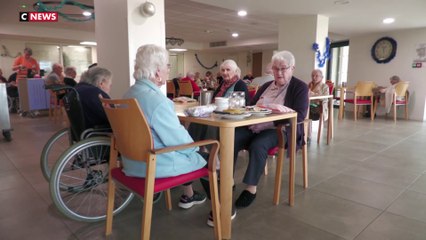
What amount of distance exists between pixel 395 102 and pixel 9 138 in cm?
717

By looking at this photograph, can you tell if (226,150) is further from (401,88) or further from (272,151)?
(401,88)

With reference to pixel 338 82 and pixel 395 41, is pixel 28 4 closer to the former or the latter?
pixel 395 41

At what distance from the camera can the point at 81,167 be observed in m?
1.89

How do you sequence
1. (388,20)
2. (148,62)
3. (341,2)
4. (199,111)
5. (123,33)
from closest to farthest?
(148,62)
(199,111)
(123,33)
(341,2)
(388,20)

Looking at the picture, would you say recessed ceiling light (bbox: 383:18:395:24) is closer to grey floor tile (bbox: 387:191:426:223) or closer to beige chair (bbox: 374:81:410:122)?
beige chair (bbox: 374:81:410:122)

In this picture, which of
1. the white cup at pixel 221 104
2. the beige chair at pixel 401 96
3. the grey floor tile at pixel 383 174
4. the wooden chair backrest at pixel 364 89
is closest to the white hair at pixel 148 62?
the white cup at pixel 221 104

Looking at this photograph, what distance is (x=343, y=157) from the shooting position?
326 centimetres

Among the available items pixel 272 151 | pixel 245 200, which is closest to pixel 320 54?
pixel 272 151

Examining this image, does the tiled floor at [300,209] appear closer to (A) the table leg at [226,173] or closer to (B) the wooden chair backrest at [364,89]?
(A) the table leg at [226,173]

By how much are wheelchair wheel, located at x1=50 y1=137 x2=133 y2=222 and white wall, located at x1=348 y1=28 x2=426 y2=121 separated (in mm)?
7080

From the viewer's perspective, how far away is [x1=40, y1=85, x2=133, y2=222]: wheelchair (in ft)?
5.56

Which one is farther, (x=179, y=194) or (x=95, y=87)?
(x=179, y=194)

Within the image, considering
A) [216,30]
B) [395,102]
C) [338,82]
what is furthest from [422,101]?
[216,30]

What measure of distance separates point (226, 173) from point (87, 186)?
116cm
